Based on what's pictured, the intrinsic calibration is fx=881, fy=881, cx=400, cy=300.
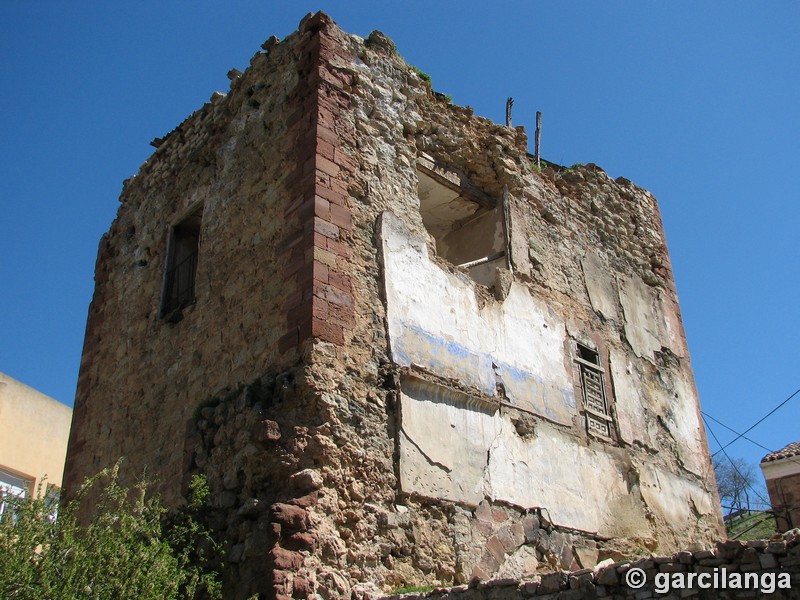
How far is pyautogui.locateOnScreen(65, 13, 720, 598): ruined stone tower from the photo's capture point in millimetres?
6660

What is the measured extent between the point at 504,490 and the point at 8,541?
12.9 feet

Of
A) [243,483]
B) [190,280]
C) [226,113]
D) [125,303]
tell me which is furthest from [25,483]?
[243,483]

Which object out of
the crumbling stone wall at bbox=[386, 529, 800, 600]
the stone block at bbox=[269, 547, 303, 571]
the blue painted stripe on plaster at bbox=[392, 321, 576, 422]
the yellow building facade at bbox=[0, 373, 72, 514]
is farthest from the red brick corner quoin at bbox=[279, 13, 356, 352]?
the yellow building facade at bbox=[0, 373, 72, 514]

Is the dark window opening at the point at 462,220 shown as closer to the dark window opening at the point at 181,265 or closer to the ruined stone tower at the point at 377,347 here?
the ruined stone tower at the point at 377,347

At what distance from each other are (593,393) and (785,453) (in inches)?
345

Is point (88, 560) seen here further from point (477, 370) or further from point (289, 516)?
point (477, 370)

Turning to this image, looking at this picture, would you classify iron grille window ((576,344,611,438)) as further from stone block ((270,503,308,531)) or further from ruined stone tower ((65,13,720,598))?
stone block ((270,503,308,531))

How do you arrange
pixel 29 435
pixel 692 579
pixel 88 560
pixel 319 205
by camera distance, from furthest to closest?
1. pixel 29 435
2. pixel 319 205
3. pixel 88 560
4. pixel 692 579

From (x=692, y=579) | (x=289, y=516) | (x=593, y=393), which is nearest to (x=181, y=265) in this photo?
(x=289, y=516)

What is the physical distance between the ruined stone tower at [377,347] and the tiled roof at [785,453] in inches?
253

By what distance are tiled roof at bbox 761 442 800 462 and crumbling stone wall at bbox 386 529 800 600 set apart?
12.2m

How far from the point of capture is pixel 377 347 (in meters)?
7.24

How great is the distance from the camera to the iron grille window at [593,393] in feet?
29.6

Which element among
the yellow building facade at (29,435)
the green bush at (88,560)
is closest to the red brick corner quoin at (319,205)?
the green bush at (88,560)
